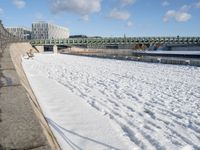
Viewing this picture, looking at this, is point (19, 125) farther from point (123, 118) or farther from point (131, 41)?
point (131, 41)

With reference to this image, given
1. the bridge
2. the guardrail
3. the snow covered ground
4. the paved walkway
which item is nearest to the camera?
the paved walkway

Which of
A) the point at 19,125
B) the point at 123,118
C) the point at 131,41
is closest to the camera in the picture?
the point at 19,125

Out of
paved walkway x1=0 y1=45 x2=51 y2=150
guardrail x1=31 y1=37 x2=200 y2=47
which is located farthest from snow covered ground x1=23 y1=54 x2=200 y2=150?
guardrail x1=31 y1=37 x2=200 y2=47

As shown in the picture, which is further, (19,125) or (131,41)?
(131,41)

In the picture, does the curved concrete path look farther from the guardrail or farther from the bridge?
the guardrail

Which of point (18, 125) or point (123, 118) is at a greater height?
point (18, 125)

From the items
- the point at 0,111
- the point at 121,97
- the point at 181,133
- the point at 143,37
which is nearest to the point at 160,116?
the point at 181,133

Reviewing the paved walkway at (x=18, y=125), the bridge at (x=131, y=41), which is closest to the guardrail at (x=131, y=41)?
the bridge at (x=131, y=41)

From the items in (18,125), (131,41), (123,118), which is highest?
(131,41)

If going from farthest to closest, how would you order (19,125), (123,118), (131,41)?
1. (131,41)
2. (123,118)
3. (19,125)

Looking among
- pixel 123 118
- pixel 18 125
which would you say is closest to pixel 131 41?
pixel 123 118

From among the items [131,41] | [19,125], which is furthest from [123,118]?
[131,41]

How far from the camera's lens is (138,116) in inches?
336

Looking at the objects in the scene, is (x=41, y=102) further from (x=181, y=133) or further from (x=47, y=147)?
(x=47, y=147)
